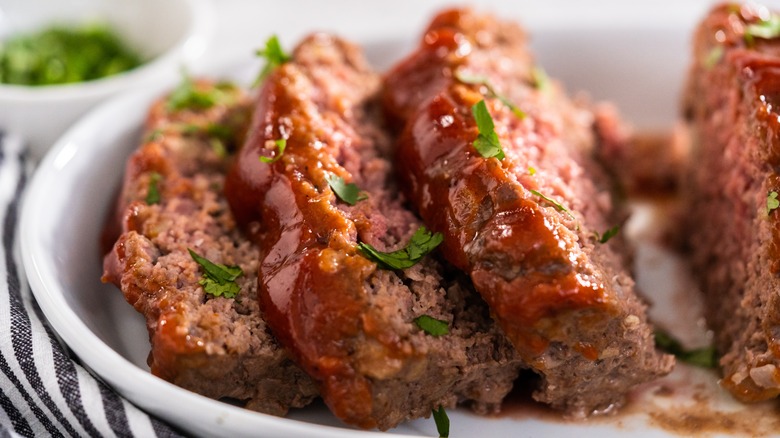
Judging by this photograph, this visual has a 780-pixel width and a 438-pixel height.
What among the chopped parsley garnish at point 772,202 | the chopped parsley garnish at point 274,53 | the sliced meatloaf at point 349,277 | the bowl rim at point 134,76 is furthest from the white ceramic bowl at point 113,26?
the chopped parsley garnish at point 772,202

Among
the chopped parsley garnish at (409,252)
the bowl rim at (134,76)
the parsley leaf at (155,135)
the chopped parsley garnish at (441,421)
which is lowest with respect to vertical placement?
the chopped parsley garnish at (441,421)

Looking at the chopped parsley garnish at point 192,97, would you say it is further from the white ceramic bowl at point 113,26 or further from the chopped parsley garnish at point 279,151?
the chopped parsley garnish at point 279,151

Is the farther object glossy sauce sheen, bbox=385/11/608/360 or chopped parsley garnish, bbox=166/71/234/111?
chopped parsley garnish, bbox=166/71/234/111

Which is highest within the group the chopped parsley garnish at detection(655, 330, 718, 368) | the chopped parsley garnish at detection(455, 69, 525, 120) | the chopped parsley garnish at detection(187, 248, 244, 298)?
the chopped parsley garnish at detection(455, 69, 525, 120)

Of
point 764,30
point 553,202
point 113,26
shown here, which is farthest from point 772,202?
point 113,26

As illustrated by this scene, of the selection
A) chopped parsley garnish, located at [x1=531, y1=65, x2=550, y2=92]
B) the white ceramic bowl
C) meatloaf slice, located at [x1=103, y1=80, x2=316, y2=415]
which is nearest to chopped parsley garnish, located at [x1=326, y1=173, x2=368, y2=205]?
meatloaf slice, located at [x1=103, y1=80, x2=316, y2=415]

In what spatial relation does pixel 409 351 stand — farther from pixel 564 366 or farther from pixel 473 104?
pixel 473 104

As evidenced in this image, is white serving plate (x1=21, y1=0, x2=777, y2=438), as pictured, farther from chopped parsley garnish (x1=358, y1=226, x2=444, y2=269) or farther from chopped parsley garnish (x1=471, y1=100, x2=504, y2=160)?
chopped parsley garnish (x1=471, y1=100, x2=504, y2=160)
